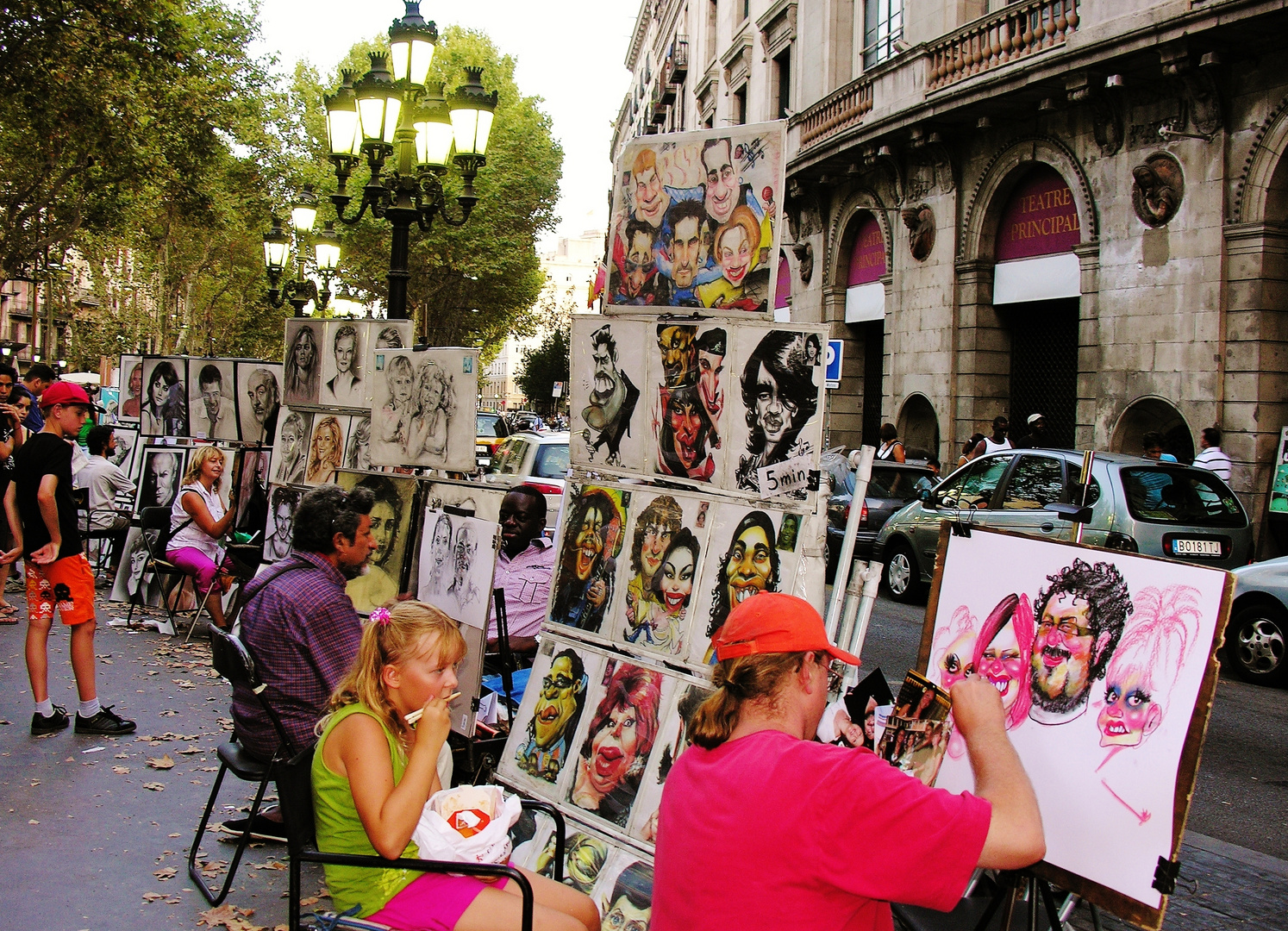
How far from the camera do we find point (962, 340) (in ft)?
62.7

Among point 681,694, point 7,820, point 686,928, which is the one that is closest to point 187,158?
point 7,820

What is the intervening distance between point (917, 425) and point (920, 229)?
359cm

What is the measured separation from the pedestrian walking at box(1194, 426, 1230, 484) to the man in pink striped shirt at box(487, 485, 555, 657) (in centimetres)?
948

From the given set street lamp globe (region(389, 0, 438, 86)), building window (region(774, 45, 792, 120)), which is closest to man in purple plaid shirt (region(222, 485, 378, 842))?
street lamp globe (region(389, 0, 438, 86))

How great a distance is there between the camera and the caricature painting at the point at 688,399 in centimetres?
412

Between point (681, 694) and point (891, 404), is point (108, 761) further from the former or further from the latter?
point (891, 404)

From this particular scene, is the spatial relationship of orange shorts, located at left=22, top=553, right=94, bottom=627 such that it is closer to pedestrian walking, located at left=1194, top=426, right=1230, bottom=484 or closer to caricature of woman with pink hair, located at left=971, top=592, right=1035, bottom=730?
caricature of woman with pink hair, located at left=971, top=592, right=1035, bottom=730

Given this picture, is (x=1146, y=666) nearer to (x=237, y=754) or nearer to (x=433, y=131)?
(x=237, y=754)

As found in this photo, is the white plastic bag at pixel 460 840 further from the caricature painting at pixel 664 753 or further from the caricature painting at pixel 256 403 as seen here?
the caricature painting at pixel 256 403

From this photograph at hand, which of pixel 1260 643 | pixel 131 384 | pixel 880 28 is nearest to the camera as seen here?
pixel 1260 643

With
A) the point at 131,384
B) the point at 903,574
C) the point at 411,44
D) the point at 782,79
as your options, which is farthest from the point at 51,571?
the point at 782,79

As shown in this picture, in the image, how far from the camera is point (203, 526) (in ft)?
29.5

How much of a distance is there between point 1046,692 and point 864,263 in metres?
20.6

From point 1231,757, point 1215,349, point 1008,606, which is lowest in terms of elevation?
point 1231,757
